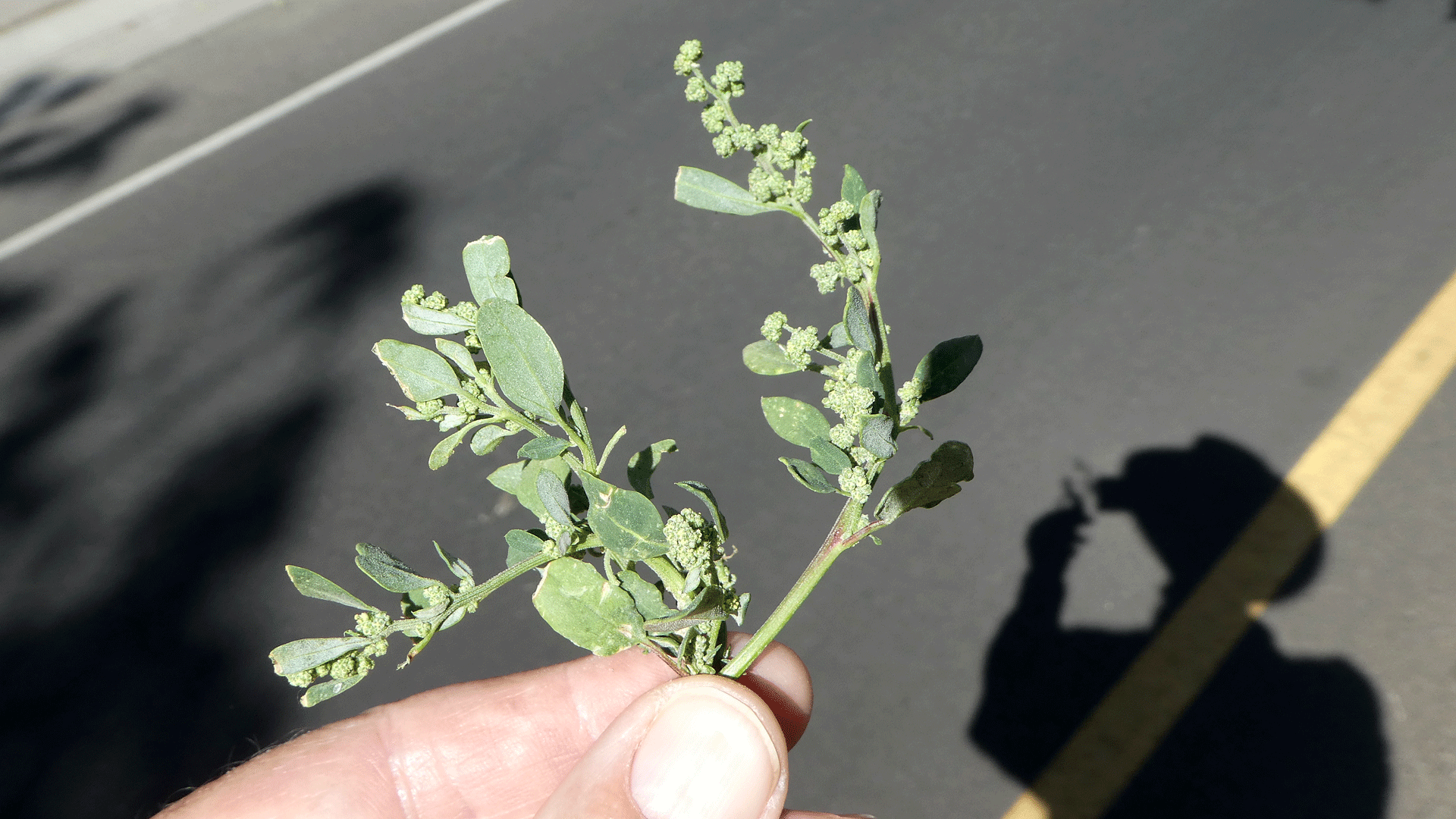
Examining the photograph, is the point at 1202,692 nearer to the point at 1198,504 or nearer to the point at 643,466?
the point at 1198,504

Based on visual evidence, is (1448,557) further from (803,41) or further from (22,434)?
(22,434)

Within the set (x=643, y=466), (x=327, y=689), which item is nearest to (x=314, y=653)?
(x=327, y=689)

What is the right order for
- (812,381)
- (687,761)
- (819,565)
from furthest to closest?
(812,381) < (687,761) < (819,565)

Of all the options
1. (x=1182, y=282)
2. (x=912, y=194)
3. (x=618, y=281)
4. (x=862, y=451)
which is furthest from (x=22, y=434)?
(x=1182, y=282)

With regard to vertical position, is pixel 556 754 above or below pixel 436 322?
below

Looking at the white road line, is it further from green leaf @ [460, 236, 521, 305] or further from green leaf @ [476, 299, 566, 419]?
green leaf @ [476, 299, 566, 419]

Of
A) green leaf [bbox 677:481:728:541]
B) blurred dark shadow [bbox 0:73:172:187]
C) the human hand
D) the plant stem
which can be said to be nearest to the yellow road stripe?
the human hand

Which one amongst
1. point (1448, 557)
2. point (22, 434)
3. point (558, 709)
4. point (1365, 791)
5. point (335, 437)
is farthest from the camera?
point (22, 434)
